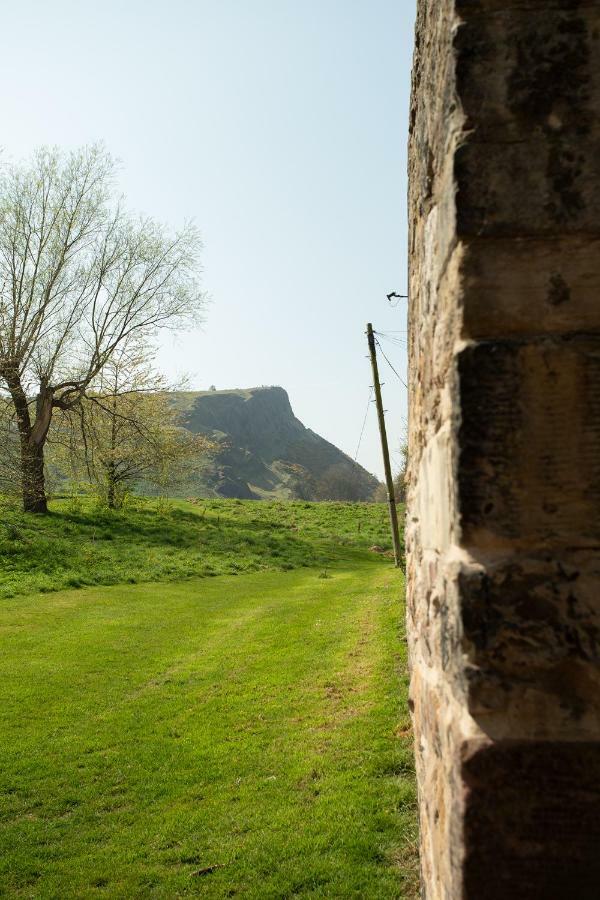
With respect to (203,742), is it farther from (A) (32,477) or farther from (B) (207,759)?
(A) (32,477)

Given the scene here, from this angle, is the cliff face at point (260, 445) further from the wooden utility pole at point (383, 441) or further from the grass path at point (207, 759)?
the grass path at point (207, 759)

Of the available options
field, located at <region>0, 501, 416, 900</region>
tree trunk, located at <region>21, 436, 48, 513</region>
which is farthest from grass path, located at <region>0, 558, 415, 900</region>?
tree trunk, located at <region>21, 436, 48, 513</region>

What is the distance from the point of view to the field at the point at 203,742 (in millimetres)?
4090

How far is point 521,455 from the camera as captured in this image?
1.39 metres

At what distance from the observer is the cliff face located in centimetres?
11556

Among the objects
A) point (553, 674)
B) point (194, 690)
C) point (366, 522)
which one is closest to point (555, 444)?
point (553, 674)

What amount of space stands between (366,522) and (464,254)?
25.6 meters

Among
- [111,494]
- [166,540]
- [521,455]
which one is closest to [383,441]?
[166,540]

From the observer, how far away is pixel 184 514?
26000mm

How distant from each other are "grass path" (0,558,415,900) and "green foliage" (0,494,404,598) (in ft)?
16.1

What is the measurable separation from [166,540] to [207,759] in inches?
596

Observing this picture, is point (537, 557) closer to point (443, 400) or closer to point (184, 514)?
point (443, 400)

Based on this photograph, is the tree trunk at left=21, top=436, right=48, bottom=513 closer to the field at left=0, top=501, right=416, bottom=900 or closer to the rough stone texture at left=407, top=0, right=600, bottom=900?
the field at left=0, top=501, right=416, bottom=900

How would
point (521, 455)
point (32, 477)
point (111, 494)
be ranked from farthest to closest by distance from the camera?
point (111, 494) → point (32, 477) → point (521, 455)
